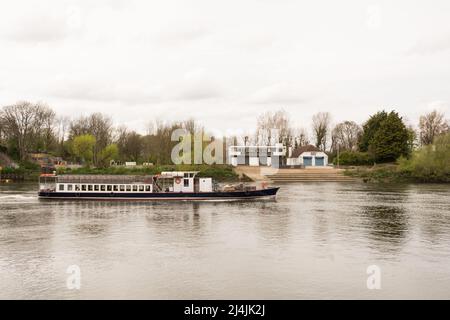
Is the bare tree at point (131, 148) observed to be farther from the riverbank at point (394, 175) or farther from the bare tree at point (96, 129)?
the riverbank at point (394, 175)

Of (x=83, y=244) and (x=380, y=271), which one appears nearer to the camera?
(x=380, y=271)

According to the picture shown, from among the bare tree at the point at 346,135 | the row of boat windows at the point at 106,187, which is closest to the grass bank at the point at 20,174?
the row of boat windows at the point at 106,187

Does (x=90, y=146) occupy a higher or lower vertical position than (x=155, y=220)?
higher

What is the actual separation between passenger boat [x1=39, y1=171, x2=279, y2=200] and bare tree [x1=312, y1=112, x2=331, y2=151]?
86.0 meters

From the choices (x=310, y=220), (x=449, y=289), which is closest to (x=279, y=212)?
(x=310, y=220)

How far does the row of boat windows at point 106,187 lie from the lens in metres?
54.0

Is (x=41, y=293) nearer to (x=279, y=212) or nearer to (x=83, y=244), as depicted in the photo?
(x=83, y=244)

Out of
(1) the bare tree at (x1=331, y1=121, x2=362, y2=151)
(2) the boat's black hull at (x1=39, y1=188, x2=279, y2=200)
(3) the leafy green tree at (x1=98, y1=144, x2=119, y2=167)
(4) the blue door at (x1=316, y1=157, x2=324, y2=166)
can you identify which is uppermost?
(1) the bare tree at (x1=331, y1=121, x2=362, y2=151)

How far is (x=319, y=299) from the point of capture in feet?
57.5

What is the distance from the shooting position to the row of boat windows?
177 ft

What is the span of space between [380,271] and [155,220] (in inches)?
835

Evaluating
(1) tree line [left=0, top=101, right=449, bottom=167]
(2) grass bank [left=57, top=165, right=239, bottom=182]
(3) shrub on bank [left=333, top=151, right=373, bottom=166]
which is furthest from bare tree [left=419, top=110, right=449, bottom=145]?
(2) grass bank [left=57, top=165, right=239, bottom=182]

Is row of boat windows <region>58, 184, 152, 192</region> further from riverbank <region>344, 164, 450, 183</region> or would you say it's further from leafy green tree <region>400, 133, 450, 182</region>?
leafy green tree <region>400, 133, 450, 182</region>

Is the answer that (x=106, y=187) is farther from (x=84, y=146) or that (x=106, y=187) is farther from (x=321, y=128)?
(x=321, y=128)
